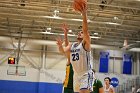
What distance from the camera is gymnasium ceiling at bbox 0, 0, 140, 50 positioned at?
14406 millimetres

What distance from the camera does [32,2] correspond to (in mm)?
14414

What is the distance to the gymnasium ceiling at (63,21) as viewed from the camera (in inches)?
567

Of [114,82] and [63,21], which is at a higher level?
[63,21]

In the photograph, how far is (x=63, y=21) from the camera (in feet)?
57.7

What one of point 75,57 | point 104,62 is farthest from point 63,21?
point 75,57

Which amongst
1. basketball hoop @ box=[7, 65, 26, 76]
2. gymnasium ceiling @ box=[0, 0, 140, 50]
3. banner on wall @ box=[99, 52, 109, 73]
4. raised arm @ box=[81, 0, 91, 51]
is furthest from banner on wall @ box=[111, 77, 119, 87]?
raised arm @ box=[81, 0, 91, 51]

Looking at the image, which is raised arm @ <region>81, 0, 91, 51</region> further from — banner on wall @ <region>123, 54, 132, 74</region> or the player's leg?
banner on wall @ <region>123, 54, 132, 74</region>

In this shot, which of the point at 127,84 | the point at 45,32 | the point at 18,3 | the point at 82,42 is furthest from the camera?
the point at 127,84

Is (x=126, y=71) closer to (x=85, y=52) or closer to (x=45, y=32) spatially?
(x=45, y=32)

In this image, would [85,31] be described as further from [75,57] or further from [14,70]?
[14,70]

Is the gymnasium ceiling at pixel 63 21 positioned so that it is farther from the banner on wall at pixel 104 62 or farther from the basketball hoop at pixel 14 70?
the basketball hoop at pixel 14 70

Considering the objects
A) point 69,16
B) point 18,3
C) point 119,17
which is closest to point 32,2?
point 18,3

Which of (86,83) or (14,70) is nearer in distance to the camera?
(86,83)

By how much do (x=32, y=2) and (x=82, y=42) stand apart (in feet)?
33.4
